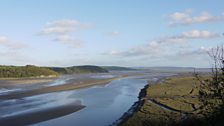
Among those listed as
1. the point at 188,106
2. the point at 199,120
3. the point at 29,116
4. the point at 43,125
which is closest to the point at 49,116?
the point at 29,116

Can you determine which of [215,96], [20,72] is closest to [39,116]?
[215,96]

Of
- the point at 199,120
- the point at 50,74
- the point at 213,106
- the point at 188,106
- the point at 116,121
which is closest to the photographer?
the point at 213,106

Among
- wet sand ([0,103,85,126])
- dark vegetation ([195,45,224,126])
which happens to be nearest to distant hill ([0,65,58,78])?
wet sand ([0,103,85,126])

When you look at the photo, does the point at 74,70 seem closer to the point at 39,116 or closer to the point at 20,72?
the point at 20,72

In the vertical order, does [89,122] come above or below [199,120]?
below

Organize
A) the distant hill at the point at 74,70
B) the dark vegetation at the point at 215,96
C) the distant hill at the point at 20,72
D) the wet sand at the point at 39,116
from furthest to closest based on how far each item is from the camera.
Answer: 1. the distant hill at the point at 74,70
2. the distant hill at the point at 20,72
3. the wet sand at the point at 39,116
4. the dark vegetation at the point at 215,96

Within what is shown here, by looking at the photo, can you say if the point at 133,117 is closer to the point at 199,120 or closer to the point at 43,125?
the point at 43,125

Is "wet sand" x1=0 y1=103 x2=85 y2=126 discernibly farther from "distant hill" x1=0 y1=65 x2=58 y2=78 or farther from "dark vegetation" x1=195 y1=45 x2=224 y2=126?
"distant hill" x1=0 y1=65 x2=58 y2=78

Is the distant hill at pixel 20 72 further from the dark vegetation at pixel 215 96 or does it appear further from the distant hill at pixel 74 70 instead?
the dark vegetation at pixel 215 96

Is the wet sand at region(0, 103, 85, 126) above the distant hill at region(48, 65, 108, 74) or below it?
below

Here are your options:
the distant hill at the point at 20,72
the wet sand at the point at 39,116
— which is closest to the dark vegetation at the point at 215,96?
the wet sand at the point at 39,116

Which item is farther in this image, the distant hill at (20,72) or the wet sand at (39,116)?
the distant hill at (20,72)
